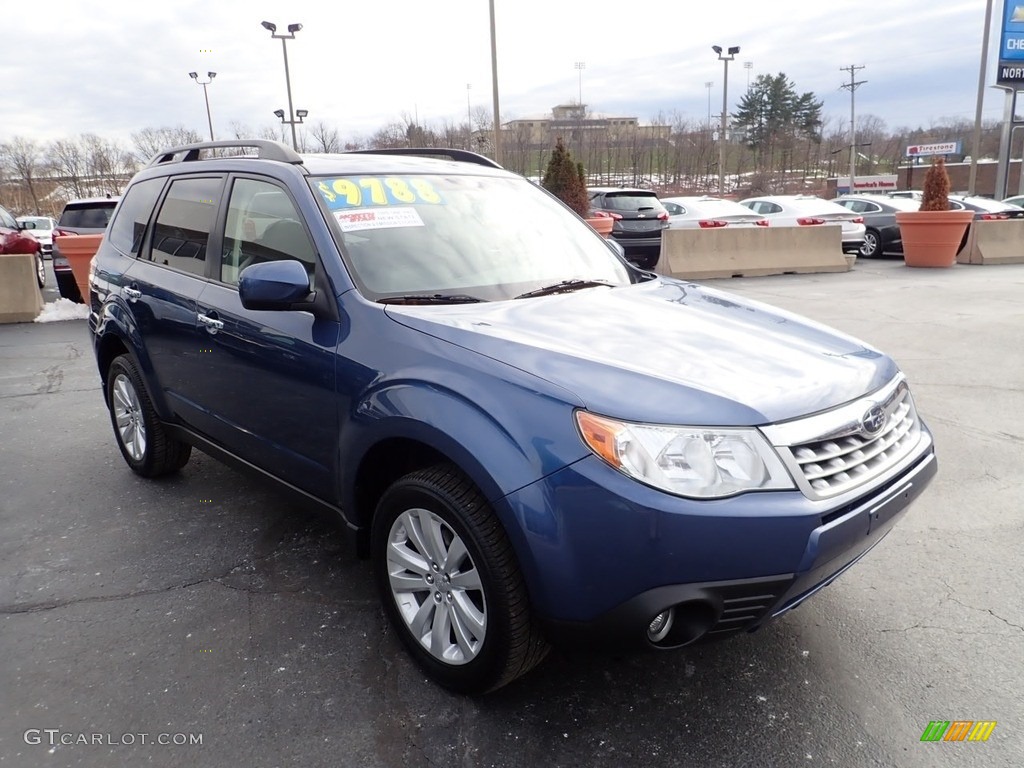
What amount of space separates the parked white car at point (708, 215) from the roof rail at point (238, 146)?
12.3 meters

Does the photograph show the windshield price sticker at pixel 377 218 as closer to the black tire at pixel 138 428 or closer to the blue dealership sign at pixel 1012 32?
the black tire at pixel 138 428

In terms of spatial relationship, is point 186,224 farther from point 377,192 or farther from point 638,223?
point 638,223

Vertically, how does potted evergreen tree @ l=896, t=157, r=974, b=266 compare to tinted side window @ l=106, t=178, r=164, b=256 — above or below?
below

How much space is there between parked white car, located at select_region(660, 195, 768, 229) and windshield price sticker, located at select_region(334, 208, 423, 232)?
1301 centimetres

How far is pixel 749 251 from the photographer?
14477 mm

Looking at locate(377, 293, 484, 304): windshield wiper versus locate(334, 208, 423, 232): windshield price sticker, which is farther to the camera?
locate(334, 208, 423, 232): windshield price sticker

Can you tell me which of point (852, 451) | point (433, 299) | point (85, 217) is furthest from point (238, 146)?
point (85, 217)

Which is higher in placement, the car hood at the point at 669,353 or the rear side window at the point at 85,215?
the rear side window at the point at 85,215

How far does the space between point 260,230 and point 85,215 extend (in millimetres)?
12139

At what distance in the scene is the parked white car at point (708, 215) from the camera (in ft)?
50.8

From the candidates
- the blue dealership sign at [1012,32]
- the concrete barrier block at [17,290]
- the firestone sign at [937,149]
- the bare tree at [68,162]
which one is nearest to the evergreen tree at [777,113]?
the firestone sign at [937,149]

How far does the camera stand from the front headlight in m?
1.99

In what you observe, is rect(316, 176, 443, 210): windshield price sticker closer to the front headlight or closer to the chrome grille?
the front headlight

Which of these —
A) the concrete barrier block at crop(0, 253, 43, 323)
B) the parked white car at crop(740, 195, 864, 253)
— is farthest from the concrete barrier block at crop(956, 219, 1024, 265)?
the concrete barrier block at crop(0, 253, 43, 323)
